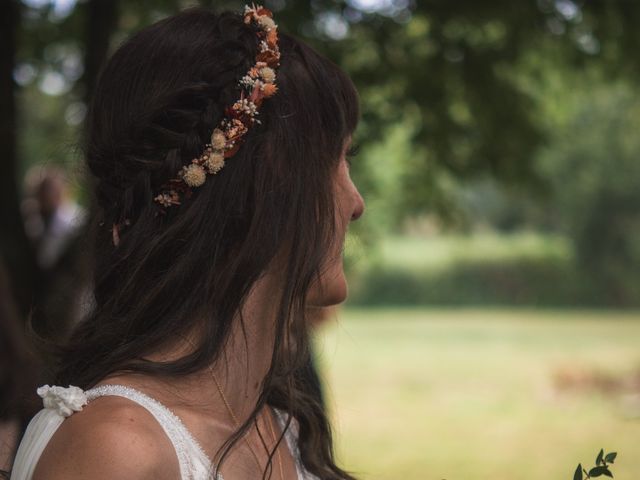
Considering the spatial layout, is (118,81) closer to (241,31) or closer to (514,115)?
(241,31)

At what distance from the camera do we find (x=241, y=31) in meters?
1.70

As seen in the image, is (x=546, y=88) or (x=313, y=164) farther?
(x=546, y=88)

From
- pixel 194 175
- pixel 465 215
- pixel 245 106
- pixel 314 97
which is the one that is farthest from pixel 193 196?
pixel 465 215

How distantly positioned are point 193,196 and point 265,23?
0.34 metres

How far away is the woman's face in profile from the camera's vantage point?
1.73m

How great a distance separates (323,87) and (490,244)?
998 inches

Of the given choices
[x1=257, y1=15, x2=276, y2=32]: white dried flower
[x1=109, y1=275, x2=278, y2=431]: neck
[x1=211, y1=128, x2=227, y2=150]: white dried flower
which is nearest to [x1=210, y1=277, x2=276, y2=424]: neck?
[x1=109, y1=275, x2=278, y2=431]: neck

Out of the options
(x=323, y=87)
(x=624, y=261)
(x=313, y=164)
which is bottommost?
(x=624, y=261)

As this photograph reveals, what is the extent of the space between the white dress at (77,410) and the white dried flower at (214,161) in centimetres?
38

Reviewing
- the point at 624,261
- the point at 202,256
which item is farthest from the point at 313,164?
the point at 624,261

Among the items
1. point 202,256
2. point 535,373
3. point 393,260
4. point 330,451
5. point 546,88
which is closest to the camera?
point 202,256

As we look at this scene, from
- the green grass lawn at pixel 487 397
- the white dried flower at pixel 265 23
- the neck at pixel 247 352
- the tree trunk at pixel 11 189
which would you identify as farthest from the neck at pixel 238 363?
the green grass lawn at pixel 487 397

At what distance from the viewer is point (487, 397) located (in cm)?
1446

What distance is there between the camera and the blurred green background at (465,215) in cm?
481
